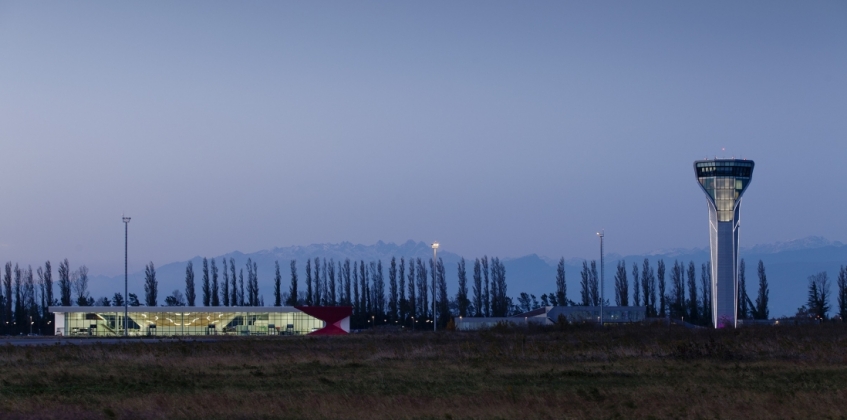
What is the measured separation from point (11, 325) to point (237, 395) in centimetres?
9993

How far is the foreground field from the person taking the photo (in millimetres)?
18438

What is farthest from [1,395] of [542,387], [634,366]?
[634,366]

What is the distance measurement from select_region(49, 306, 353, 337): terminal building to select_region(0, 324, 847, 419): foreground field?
179 feet

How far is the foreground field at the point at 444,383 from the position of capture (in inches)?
726

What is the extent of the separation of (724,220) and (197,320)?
191 feet

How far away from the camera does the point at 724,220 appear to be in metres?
96.3

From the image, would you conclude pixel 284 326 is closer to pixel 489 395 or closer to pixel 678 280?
pixel 678 280

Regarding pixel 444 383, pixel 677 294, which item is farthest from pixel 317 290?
pixel 444 383

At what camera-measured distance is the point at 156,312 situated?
92.6 metres

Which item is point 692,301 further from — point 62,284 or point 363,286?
point 62,284

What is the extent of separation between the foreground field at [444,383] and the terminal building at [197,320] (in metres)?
54.6

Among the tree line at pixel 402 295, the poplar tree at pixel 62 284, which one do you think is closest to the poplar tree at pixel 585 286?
the tree line at pixel 402 295

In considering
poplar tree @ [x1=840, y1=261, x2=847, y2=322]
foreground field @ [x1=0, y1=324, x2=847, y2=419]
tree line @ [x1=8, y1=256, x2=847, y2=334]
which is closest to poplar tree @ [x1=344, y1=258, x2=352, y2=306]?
tree line @ [x1=8, y1=256, x2=847, y2=334]

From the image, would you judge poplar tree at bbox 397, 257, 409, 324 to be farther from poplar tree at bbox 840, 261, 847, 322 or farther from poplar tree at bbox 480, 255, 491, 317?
poplar tree at bbox 840, 261, 847, 322
